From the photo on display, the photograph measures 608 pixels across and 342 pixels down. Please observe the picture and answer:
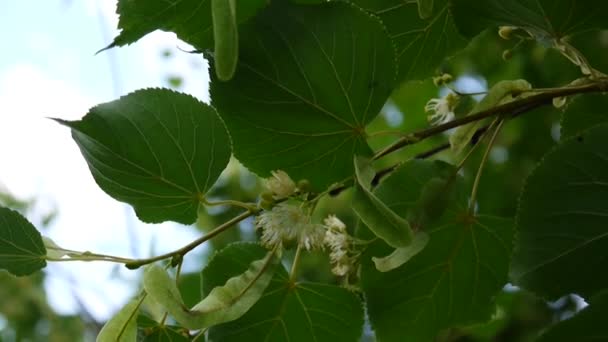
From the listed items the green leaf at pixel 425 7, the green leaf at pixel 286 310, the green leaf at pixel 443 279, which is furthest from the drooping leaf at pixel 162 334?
the green leaf at pixel 425 7

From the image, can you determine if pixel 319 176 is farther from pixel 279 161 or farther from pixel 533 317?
pixel 533 317

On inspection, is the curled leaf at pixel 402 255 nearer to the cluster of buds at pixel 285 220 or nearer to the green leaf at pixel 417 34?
the cluster of buds at pixel 285 220

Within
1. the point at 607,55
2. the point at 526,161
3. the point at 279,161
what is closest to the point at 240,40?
the point at 279,161

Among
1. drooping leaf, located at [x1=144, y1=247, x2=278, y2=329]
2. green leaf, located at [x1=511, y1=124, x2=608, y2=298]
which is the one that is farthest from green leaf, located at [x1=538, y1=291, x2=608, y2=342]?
drooping leaf, located at [x1=144, y1=247, x2=278, y2=329]

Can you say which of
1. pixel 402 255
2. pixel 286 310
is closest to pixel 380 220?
pixel 402 255

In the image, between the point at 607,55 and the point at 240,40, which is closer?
the point at 240,40
